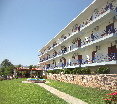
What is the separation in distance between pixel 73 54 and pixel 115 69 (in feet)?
46.6

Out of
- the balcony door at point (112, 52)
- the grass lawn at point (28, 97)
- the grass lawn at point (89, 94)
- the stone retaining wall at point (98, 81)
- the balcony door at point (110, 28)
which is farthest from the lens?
the balcony door at point (110, 28)

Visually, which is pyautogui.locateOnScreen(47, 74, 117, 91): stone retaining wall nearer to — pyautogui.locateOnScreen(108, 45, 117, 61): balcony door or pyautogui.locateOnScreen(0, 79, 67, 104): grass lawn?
pyautogui.locateOnScreen(108, 45, 117, 61): balcony door

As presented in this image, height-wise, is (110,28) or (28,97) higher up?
(110,28)

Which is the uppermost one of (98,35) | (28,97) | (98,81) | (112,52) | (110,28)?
(110,28)

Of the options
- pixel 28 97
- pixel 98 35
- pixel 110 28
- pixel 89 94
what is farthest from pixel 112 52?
pixel 28 97

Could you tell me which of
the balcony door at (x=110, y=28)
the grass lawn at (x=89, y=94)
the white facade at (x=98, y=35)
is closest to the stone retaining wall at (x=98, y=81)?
the grass lawn at (x=89, y=94)

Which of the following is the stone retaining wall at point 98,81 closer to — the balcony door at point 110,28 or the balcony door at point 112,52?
the balcony door at point 112,52

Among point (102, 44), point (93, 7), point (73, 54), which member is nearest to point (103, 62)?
point (102, 44)

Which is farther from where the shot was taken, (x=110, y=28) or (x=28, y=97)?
(x=110, y=28)

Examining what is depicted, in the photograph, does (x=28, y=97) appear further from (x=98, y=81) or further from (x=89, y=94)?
(x=98, y=81)

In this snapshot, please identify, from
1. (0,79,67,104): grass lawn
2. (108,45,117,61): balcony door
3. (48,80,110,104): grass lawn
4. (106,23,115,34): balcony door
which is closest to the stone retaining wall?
(48,80,110,104): grass lawn

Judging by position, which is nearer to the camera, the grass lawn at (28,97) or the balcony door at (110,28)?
the grass lawn at (28,97)

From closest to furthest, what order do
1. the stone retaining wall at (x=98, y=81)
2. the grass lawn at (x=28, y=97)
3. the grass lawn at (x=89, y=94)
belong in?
1. the grass lawn at (x=28, y=97)
2. the grass lawn at (x=89, y=94)
3. the stone retaining wall at (x=98, y=81)

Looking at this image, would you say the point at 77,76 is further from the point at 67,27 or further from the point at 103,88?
the point at 67,27
